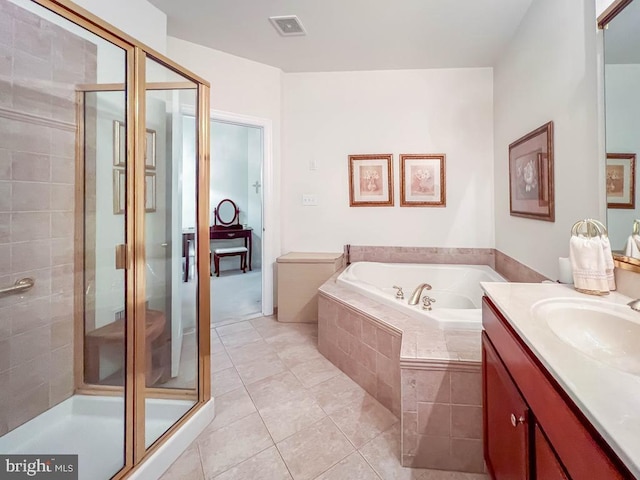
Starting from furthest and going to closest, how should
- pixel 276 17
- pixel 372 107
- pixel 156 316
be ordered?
pixel 372 107
pixel 276 17
pixel 156 316

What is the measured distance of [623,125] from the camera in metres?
1.16

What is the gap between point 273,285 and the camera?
10.2ft

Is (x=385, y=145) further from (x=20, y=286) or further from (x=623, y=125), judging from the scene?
(x=20, y=286)

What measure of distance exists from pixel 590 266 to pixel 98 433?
7.20ft

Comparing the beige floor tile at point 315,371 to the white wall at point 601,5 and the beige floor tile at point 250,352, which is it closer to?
the beige floor tile at point 250,352

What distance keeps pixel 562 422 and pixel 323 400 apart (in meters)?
1.38

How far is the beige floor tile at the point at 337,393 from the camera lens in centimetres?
167

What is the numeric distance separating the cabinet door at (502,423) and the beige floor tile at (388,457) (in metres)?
0.35

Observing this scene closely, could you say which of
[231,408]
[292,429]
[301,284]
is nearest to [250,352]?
[231,408]

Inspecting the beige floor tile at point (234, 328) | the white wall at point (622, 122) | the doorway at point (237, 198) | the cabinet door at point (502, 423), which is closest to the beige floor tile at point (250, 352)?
the beige floor tile at point (234, 328)

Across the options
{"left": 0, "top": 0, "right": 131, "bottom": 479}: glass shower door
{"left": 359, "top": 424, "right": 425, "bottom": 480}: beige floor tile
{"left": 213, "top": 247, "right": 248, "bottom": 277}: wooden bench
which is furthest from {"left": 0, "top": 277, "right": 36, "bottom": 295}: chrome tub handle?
{"left": 213, "top": 247, "right": 248, "bottom": 277}: wooden bench

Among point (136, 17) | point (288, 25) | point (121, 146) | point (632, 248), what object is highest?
point (288, 25)

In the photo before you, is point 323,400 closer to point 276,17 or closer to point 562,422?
point 562,422

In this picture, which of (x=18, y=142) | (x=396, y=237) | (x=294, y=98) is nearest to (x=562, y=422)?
(x=18, y=142)
